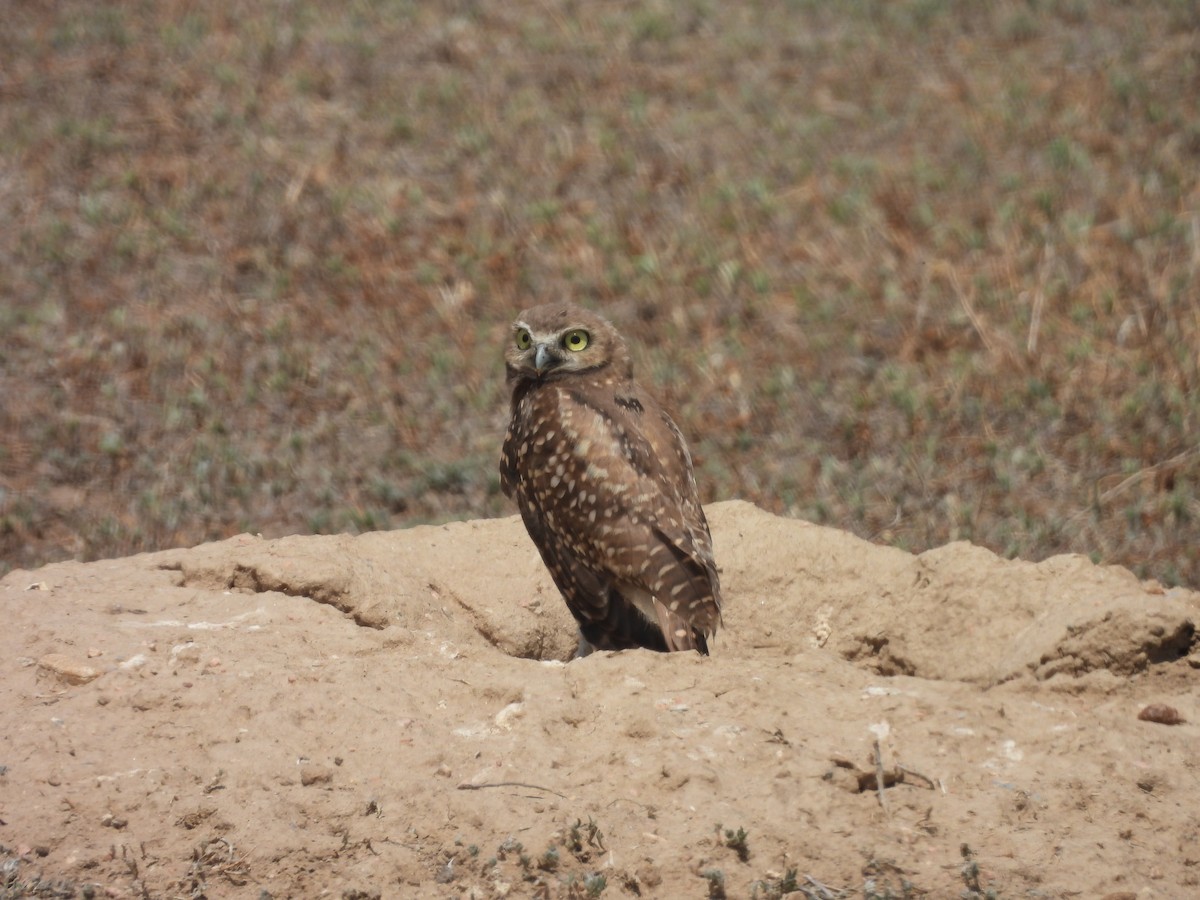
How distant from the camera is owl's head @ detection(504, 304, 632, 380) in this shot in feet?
19.9

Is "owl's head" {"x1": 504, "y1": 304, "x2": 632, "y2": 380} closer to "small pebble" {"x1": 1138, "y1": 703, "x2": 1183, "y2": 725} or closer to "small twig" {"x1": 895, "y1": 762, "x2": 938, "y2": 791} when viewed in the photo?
"small twig" {"x1": 895, "y1": 762, "x2": 938, "y2": 791}

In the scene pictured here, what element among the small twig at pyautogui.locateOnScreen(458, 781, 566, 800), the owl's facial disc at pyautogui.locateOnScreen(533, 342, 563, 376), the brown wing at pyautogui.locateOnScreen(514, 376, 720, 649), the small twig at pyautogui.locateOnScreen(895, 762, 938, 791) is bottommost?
the small twig at pyautogui.locateOnScreen(895, 762, 938, 791)

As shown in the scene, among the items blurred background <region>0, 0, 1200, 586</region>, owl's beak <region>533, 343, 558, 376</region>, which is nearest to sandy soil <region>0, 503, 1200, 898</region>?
owl's beak <region>533, 343, 558, 376</region>

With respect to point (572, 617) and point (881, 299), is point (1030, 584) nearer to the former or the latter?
point (572, 617)

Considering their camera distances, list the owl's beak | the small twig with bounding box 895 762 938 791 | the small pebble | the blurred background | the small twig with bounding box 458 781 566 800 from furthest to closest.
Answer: the blurred background, the owl's beak, the small pebble, the small twig with bounding box 895 762 938 791, the small twig with bounding box 458 781 566 800

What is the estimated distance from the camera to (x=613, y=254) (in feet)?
35.7

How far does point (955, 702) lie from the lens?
5.00m

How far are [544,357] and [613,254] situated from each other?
5.00m

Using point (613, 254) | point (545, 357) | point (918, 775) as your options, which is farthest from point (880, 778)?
point (613, 254)

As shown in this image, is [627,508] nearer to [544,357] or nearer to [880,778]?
[544,357]

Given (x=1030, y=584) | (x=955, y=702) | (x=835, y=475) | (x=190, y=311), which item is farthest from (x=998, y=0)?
(x=955, y=702)

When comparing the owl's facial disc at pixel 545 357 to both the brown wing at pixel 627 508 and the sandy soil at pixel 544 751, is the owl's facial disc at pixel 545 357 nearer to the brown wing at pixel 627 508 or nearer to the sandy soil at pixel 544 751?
the brown wing at pixel 627 508

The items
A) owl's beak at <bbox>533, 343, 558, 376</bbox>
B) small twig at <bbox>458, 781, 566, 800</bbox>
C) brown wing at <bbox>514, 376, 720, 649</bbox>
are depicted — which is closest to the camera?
small twig at <bbox>458, 781, 566, 800</bbox>

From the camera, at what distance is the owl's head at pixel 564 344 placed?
6055 mm
